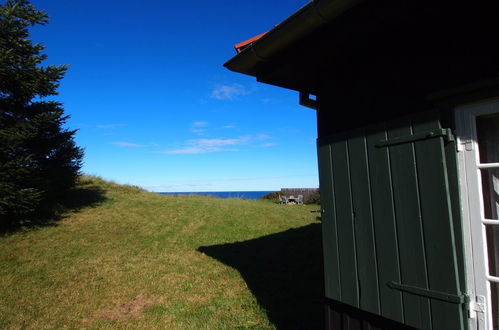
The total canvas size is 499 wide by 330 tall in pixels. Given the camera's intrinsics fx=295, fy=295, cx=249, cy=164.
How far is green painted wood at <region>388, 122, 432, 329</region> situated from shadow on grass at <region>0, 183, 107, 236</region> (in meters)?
9.92

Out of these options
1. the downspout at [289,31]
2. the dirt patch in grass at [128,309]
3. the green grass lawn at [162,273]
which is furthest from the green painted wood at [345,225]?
the dirt patch in grass at [128,309]

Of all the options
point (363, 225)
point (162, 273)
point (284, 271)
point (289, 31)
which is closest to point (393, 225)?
point (363, 225)

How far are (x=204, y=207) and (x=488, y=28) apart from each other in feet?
38.0

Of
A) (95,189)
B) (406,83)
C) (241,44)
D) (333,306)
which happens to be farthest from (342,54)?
(95,189)

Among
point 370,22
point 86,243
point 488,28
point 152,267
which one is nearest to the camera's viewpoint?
point 488,28

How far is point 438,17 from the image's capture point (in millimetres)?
2039

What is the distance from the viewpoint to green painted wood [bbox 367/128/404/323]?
214 cm

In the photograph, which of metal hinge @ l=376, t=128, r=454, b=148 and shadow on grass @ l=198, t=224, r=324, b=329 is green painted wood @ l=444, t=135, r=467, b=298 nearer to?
metal hinge @ l=376, t=128, r=454, b=148

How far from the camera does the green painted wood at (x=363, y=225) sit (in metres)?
2.31

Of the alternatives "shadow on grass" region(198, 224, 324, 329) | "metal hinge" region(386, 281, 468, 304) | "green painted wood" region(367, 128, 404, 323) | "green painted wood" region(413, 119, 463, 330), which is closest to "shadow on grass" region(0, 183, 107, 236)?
"shadow on grass" region(198, 224, 324, 329)

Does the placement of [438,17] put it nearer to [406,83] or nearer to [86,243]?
[406,83]

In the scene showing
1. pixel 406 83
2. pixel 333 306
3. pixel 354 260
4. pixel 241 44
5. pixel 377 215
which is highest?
pixel 241 44

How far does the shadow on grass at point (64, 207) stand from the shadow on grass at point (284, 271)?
5582 mm

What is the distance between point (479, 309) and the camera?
1764 mm
